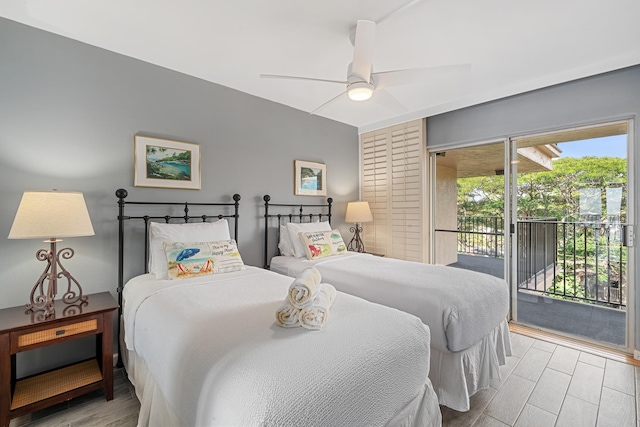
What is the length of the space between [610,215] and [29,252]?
4849 mm

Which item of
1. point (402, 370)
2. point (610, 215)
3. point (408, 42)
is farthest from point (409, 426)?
point (610, 215)

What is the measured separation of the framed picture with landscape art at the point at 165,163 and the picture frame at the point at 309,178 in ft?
4.12

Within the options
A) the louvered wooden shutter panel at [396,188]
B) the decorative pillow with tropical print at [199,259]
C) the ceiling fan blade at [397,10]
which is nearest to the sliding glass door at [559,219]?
the louvered wooden shutter panel at [396,188]

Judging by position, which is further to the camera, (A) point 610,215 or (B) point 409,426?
(A) point 610,215

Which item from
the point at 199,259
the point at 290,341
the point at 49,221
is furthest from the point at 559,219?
the point at 49,221

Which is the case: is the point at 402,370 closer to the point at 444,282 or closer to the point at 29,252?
the point at 444,282

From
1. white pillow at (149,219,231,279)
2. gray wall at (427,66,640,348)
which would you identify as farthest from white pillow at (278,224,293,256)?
gray wall at (427,66,640,348)

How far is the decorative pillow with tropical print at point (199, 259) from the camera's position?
214 centimetres

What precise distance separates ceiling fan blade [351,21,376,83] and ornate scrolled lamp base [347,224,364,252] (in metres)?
2.63

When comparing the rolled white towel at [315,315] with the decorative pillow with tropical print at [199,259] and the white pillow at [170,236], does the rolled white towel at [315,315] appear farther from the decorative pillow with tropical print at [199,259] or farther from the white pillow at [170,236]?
the white pillow at [170,236]

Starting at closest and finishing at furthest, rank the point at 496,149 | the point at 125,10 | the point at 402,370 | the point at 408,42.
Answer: the point at 402,370 → the point at 125,10 → the point at 408,42 → the point at 496,149

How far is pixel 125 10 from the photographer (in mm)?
1871

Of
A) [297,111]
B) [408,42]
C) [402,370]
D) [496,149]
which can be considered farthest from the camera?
[297,111]

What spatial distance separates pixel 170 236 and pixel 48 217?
29.5 inches
